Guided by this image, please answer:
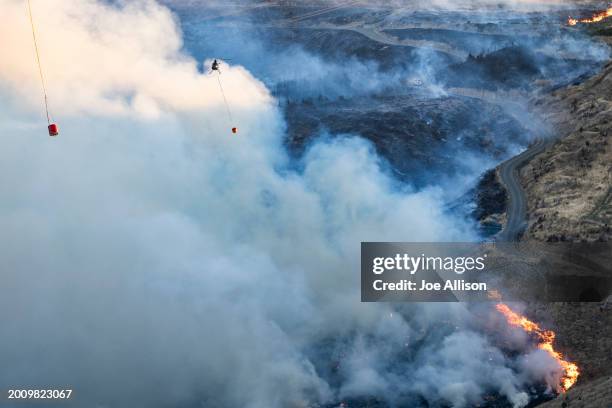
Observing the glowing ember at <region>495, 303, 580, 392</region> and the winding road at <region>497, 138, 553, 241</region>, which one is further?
the winding road at <region>497, 138, 553, 241</region>

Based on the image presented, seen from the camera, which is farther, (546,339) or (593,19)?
(593,19)

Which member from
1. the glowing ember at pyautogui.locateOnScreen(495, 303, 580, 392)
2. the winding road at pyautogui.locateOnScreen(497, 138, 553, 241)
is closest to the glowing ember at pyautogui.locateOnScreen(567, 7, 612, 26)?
the winding road at pyautogui.locateOnScreen(497, 138, 553, 241)

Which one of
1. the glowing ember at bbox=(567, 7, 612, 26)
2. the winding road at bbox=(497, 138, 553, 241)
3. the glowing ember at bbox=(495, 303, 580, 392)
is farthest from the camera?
the glowing ember at bbox=(567, 7, 612, 26)

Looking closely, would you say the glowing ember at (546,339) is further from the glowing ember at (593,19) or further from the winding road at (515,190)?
the glowing ember at (593,19)

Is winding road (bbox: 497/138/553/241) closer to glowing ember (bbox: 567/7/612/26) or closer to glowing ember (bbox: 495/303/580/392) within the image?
glowing ember (bbox: 495/303/580/392)

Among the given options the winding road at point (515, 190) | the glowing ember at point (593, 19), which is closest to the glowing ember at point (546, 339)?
the winding road at point (515, 190)

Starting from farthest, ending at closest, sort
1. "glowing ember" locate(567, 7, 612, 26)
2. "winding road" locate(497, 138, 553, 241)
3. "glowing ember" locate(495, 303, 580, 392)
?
"glowing ember" locate(567, 7, 612, 26), "winding road" locate(497, 138, 553, 241), "glowing ember" locate(495, 303, 580, 392)

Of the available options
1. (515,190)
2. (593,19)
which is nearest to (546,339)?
(515,190)

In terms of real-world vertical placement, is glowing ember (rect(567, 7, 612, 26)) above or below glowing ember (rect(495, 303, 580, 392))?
above

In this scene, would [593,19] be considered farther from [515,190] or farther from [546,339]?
[546,339]
